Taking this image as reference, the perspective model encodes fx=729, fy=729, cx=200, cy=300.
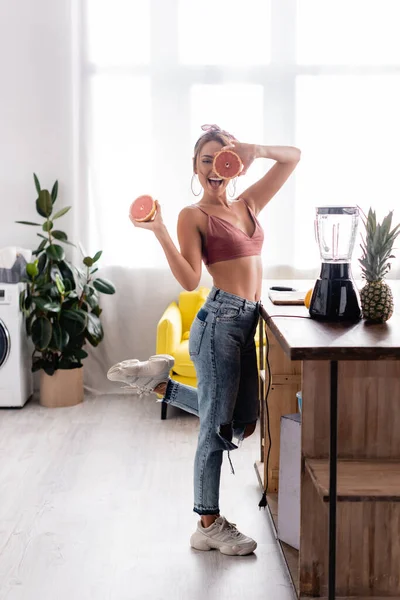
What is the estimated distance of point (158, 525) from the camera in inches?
112

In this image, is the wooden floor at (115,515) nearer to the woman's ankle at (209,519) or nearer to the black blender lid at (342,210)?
the woman's ankle at (209,519)

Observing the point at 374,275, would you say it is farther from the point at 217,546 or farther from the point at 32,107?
the point at 32,107

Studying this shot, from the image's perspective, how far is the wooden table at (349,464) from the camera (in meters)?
2.06

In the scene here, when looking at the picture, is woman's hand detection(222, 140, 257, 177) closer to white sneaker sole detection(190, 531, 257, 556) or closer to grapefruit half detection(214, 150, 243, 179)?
grapefruit half detection(214, 150, 243, 179)

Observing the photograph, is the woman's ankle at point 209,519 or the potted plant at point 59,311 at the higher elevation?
the potted plant at point 59,311

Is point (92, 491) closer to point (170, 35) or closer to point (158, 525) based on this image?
point (158, 525)

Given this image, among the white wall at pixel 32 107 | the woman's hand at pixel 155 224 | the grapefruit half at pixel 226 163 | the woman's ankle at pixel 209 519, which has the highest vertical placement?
the white wall at pixel 32 107

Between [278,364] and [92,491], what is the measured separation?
1020 millimetres

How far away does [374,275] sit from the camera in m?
2.20

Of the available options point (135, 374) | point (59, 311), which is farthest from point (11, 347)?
point (135, 374)

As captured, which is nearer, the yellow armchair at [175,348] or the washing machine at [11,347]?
the yellow armchair at [175,348]

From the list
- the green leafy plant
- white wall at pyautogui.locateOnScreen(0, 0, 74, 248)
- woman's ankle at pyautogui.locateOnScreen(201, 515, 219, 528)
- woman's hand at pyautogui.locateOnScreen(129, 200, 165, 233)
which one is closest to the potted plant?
the green leafy plant

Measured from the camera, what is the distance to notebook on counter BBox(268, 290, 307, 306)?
262 cm

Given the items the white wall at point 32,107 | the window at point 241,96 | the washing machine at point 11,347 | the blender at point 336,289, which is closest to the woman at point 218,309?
the blender at point 336,289
